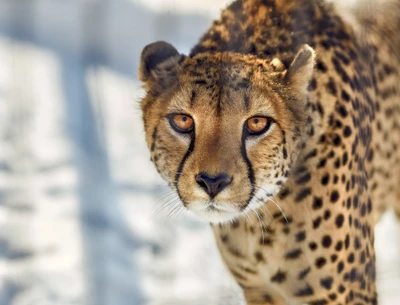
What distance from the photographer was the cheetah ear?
1693mm

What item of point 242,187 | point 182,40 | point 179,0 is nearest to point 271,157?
point 242,187

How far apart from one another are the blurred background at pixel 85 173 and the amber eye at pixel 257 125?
87 cm

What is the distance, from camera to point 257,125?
167 cm

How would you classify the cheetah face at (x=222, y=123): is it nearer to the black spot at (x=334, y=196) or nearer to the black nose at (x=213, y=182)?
the black nose at (x=213, y=182)

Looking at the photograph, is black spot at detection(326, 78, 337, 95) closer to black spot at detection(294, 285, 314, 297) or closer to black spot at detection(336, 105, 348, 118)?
black spot at detection(336, 105, 348, 118)

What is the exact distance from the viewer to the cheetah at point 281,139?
1634mm

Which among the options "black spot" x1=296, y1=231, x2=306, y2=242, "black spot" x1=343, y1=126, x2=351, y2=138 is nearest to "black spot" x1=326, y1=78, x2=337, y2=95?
"black spot" x1=343, y1=126, x2=351, y2=138

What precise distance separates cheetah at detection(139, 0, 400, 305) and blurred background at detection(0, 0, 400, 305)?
56 cm

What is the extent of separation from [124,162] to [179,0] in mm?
1330

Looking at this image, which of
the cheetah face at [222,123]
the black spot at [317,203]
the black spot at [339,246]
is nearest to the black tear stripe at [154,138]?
the cheetah face at [222,123]

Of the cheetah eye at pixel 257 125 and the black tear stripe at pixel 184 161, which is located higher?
the cheetah eye at pixel 257 125

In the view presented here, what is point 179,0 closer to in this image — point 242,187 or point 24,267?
point 242,187

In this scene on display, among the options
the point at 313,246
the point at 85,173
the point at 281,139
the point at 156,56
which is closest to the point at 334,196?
the point at 313,246

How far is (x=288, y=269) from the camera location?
6.38ft
